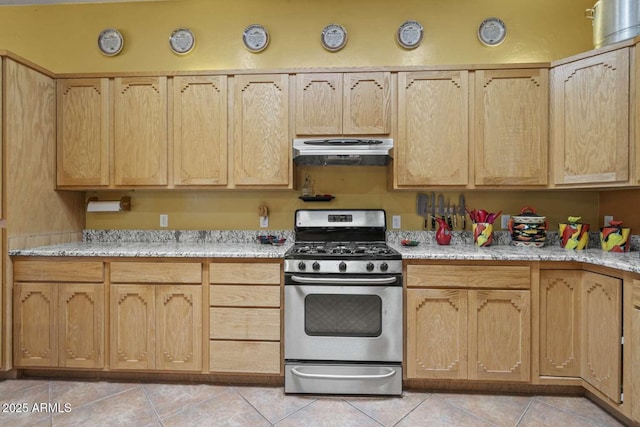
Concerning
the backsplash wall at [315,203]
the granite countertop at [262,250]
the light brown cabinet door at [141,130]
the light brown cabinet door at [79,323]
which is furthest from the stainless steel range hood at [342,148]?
the light brown cabinet door at [79,323]

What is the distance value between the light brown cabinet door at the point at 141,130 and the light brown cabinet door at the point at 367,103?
1464 millimetres

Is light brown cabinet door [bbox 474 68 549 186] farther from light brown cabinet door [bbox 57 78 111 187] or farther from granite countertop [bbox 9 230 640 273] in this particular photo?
light brown cabinet door [bbox 57 78 111 187]

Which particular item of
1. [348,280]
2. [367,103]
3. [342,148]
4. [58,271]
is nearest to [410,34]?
[367,103]

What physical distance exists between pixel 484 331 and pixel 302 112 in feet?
6.66

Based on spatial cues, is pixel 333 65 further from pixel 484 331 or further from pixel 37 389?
pixel 37 389

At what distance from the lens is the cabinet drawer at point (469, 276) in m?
2.08

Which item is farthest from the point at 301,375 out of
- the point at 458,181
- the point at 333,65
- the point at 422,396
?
the point at 333,65

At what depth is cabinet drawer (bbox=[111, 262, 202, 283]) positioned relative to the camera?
221 cm

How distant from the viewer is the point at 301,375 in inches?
82.4

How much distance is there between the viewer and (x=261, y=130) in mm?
2520

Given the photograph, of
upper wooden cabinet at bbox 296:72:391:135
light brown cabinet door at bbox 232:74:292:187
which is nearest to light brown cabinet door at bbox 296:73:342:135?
upper wooden cabinet at bbox 296:72:391:135

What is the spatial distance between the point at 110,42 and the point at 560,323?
426 cm

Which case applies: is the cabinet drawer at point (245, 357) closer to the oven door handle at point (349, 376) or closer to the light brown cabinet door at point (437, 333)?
the oven door handle at point (349, 376)

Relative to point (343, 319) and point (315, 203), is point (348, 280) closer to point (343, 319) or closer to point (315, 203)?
point (343, 319)
